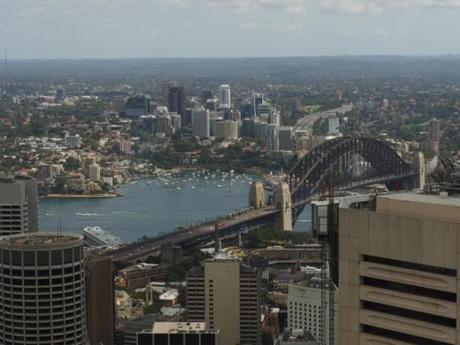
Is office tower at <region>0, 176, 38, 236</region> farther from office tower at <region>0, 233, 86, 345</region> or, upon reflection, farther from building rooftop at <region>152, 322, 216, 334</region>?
Result: office tower at <region>0, 233, 86, 345</region>

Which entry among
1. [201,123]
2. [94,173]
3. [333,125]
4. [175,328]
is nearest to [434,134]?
[333,125]

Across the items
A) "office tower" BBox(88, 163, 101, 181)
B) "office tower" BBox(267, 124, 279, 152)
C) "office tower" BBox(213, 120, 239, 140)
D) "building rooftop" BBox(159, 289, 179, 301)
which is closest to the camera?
"building rooftop" BBox(159, 289, 179, 301)

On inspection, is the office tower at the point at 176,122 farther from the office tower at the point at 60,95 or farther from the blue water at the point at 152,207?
the office tower at the point at 60,95

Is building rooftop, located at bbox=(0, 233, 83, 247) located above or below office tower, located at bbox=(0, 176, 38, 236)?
above

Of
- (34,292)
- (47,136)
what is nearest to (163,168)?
(47,136)

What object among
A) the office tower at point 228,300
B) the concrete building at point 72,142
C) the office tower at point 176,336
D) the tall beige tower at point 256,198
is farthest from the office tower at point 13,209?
the concrete building at point 72,142

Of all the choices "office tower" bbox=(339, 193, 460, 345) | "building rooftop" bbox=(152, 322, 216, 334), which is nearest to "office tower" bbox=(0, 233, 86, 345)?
"building rooftop" bbox=(152, 322, 216, 334)
